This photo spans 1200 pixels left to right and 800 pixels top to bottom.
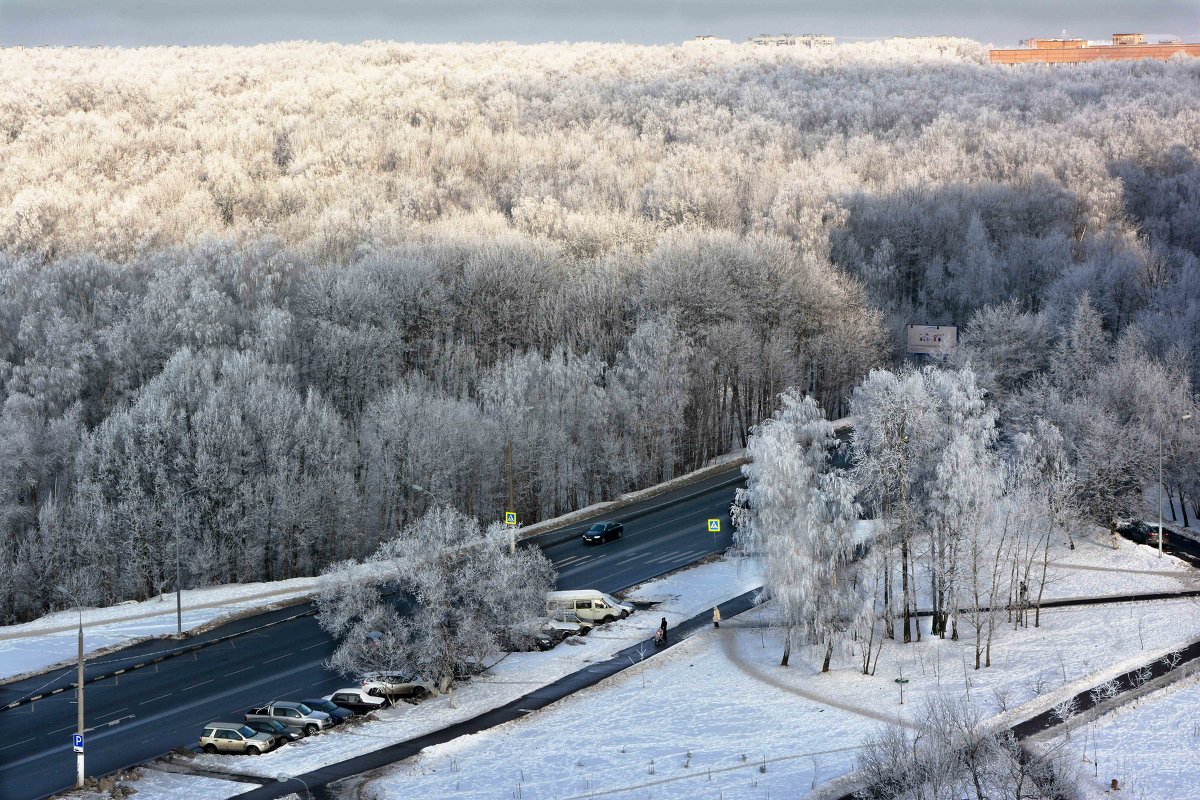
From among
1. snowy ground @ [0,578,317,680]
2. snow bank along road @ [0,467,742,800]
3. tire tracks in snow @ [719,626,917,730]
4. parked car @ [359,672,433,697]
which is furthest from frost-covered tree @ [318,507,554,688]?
tire tracks in snow @ [719,626,917,730]

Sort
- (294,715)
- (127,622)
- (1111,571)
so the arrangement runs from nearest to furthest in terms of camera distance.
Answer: (294,715) → (127,622) → (1111,571)

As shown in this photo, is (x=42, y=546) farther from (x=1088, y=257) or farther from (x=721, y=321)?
(x=1088, y=257)

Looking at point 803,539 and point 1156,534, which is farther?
point 1156,534

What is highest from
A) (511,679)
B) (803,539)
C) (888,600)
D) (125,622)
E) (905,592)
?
(803,539)

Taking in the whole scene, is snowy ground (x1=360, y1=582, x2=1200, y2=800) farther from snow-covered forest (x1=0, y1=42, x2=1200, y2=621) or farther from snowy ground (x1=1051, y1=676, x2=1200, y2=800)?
snow-covered forest (x1=0, y1=42, x2=1200, y2=621)

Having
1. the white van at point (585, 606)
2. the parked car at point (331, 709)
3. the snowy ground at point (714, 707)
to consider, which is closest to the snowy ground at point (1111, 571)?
the snowy ground at point (714, 707)

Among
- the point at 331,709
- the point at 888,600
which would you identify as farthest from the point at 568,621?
the point at 888,600

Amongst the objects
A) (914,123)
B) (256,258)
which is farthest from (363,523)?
(914,123)

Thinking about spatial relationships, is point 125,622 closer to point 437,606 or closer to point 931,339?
point 437,606
